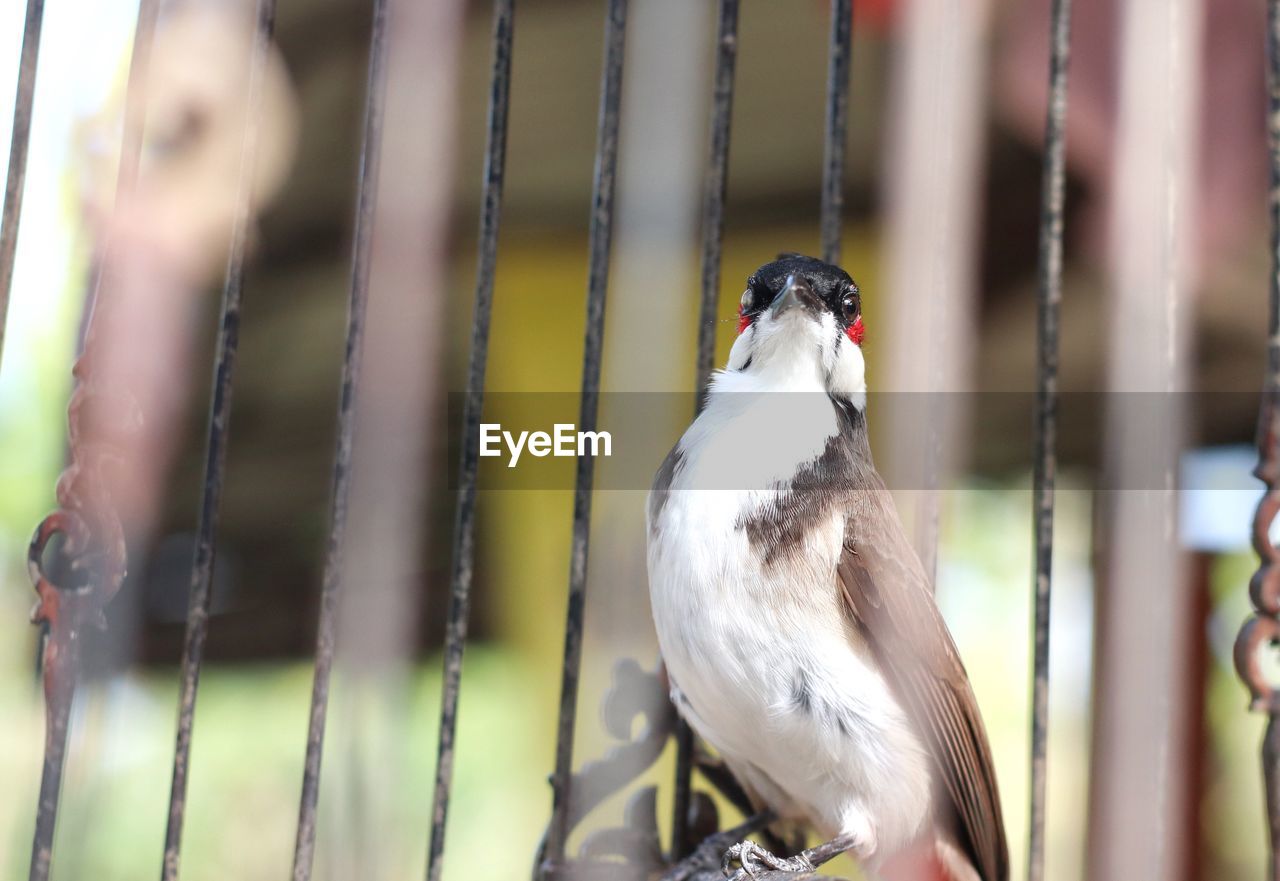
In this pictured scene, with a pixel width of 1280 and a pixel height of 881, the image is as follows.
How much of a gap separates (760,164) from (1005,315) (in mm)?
776

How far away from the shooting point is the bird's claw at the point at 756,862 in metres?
1.35

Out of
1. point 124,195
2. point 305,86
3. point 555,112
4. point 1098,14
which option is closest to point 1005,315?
point 1098,14

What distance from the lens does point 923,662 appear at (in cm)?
142

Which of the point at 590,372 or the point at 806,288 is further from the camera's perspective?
the point at 590,372

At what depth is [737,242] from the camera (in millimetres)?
3182

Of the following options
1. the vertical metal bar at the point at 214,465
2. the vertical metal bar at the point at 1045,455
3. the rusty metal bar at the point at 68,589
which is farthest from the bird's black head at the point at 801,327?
the rusty metal bar at the point at 68,589

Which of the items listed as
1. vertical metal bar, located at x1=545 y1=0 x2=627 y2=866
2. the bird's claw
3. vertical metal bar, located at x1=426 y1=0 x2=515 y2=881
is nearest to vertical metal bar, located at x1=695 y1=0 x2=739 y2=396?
vertical metal bar, located at x1=545 y1=0 x2=627 y2=866

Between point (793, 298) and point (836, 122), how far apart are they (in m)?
0.31

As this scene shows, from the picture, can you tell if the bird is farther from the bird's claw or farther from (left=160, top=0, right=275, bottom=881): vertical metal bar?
(left=160, top=0, right=275, bottom=881): vertical metal bar

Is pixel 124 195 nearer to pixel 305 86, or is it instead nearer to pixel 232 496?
pixel 305 86

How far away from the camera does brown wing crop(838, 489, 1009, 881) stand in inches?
54.0

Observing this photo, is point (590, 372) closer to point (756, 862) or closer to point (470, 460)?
point (470, 460)

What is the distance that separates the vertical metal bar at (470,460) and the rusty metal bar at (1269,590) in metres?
0.93

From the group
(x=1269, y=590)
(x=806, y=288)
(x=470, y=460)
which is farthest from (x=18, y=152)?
(x=1269, y=590)
